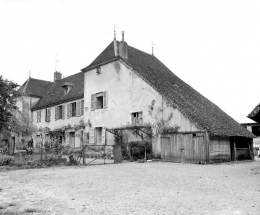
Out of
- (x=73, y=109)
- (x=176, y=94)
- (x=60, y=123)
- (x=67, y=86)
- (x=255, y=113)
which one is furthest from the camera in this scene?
(x=67, y=86)

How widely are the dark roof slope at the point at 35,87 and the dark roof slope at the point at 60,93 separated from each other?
0.96 meters

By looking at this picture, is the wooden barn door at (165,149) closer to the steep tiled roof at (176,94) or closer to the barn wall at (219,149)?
the steep tiled roof at (176,94)

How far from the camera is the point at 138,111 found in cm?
1923

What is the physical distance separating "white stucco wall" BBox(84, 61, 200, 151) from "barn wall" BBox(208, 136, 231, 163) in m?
1.62

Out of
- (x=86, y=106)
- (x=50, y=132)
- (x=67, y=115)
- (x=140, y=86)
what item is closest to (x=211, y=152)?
(x=140, y=86)

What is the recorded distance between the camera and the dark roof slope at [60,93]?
84.5 ft

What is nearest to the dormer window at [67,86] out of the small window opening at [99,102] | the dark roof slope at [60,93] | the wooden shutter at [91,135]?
the dark roof slope at [60,93]

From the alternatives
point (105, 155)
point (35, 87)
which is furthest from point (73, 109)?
point (35, 87)

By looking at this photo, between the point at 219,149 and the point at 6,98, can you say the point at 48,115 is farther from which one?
the point at 219,149

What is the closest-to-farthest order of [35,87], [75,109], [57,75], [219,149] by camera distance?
1. [219,149]
2. [75,109]
3. [35,87]
4. [57,75]

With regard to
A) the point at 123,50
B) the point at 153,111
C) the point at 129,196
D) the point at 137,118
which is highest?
the point at 123,50

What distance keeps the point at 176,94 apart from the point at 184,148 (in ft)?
14.7

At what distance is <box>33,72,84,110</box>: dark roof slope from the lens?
2575 centimetres

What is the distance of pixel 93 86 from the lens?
22.9 metres
